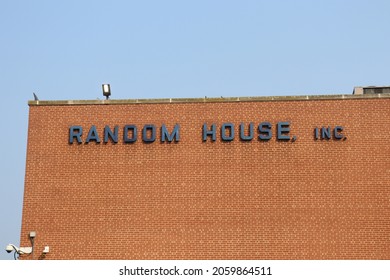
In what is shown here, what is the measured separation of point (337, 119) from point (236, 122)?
14.5 feet

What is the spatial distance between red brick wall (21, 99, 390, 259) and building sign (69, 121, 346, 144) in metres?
0.18

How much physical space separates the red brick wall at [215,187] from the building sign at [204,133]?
0.18 m

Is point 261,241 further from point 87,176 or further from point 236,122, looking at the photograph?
point 87,176

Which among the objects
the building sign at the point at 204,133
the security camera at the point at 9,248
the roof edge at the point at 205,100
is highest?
the roof edge at the point at 205,100

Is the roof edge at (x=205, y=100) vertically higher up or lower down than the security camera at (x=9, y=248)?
higher up

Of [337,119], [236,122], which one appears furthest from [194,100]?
[337,119]

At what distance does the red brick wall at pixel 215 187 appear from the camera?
25.8 meters

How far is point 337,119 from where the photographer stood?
1062 inches

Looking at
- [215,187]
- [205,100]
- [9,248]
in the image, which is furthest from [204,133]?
[9,248]

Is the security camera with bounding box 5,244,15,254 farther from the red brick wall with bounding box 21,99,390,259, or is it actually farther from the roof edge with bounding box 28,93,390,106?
the roof edge with bounding box 28,93,390,106

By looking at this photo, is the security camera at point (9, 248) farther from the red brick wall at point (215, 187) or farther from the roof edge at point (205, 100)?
the roof edge at point (205, 100)

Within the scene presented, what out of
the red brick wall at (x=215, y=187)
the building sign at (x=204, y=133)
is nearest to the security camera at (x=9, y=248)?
the red brick wall at (x=215, y=187)
